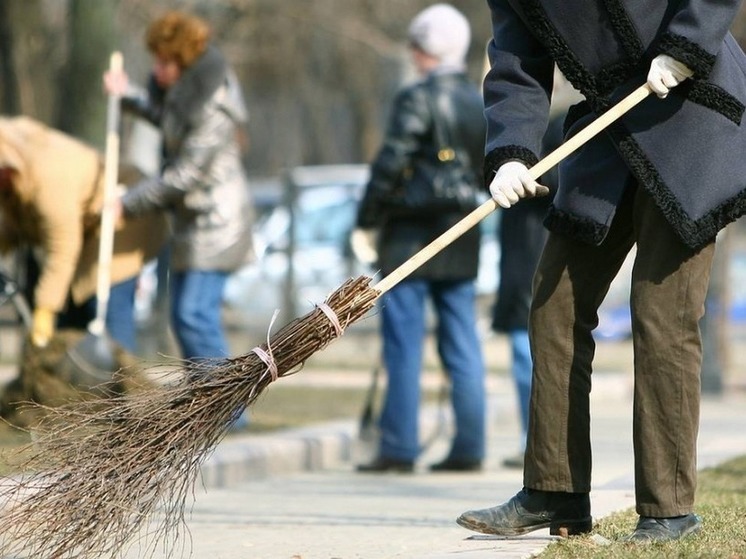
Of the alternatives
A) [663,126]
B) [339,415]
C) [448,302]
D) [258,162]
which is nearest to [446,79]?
[448,302]

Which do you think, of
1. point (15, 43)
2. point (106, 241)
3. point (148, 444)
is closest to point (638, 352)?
point (148, 444)

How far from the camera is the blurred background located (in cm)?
1257

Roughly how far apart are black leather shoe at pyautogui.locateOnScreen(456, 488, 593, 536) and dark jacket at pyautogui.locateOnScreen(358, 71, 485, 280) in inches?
121

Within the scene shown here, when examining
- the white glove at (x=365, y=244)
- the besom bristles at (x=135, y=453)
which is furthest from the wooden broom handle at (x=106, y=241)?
the besom bristles at (x=135, y=453)

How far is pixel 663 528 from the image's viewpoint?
450cm

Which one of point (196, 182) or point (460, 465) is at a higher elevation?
point (196, 182)

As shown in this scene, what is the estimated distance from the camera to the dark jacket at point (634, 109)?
176 inches

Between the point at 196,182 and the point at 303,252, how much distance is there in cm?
814

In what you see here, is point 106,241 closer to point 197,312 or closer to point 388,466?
point 197,312

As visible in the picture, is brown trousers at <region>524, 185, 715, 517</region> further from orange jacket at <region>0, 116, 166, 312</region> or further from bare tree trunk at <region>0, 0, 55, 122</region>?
bare tree trunk at <region>0, 0, 55, 122</region>

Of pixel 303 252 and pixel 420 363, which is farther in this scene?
pixel 303 252

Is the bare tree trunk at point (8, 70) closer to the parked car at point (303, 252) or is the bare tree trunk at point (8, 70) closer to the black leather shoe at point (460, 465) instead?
the parked car at point (303, 252)

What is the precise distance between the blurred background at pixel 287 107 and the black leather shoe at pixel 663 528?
3.82 ft

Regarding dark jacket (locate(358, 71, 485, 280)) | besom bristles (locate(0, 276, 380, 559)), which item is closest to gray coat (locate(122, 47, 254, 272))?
dark jacket (locate(358, 71, 485, 280))
